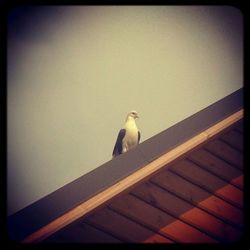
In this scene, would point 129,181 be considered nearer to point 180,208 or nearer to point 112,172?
point 112,172

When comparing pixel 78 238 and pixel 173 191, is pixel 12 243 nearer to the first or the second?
pixel 78 238

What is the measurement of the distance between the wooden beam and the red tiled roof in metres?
0.11

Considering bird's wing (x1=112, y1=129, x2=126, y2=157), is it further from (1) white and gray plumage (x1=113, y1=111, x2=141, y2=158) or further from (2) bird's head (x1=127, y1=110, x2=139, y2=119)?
(2) bird's head (x1=127, y1=110, x2=139, y2=119)

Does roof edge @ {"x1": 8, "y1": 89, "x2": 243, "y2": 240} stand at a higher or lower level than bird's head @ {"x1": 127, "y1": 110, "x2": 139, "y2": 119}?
lower

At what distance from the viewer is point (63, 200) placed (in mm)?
2189

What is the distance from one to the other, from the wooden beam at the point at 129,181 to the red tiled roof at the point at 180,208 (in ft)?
0.36

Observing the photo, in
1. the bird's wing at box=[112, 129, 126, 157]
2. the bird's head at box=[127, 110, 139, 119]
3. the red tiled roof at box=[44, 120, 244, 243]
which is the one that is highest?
the bird's head at box=[127, 110, 139, 119]

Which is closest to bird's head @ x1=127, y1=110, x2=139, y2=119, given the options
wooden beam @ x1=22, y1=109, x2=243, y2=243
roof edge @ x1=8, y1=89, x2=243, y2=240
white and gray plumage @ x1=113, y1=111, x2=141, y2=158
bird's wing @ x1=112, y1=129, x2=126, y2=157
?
white and gray plumage @ x1=113, y1=111, x2=141, y2=158

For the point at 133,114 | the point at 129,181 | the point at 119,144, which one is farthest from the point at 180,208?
the point at 133,114

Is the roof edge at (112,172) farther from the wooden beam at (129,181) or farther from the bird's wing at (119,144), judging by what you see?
the bird's wing at (119,144)

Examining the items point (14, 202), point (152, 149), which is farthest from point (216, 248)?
point (14, 202)

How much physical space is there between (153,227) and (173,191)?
0.31 meters

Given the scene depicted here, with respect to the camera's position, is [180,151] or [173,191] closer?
[180,151]

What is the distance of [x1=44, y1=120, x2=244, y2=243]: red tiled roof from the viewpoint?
2.37 meters
